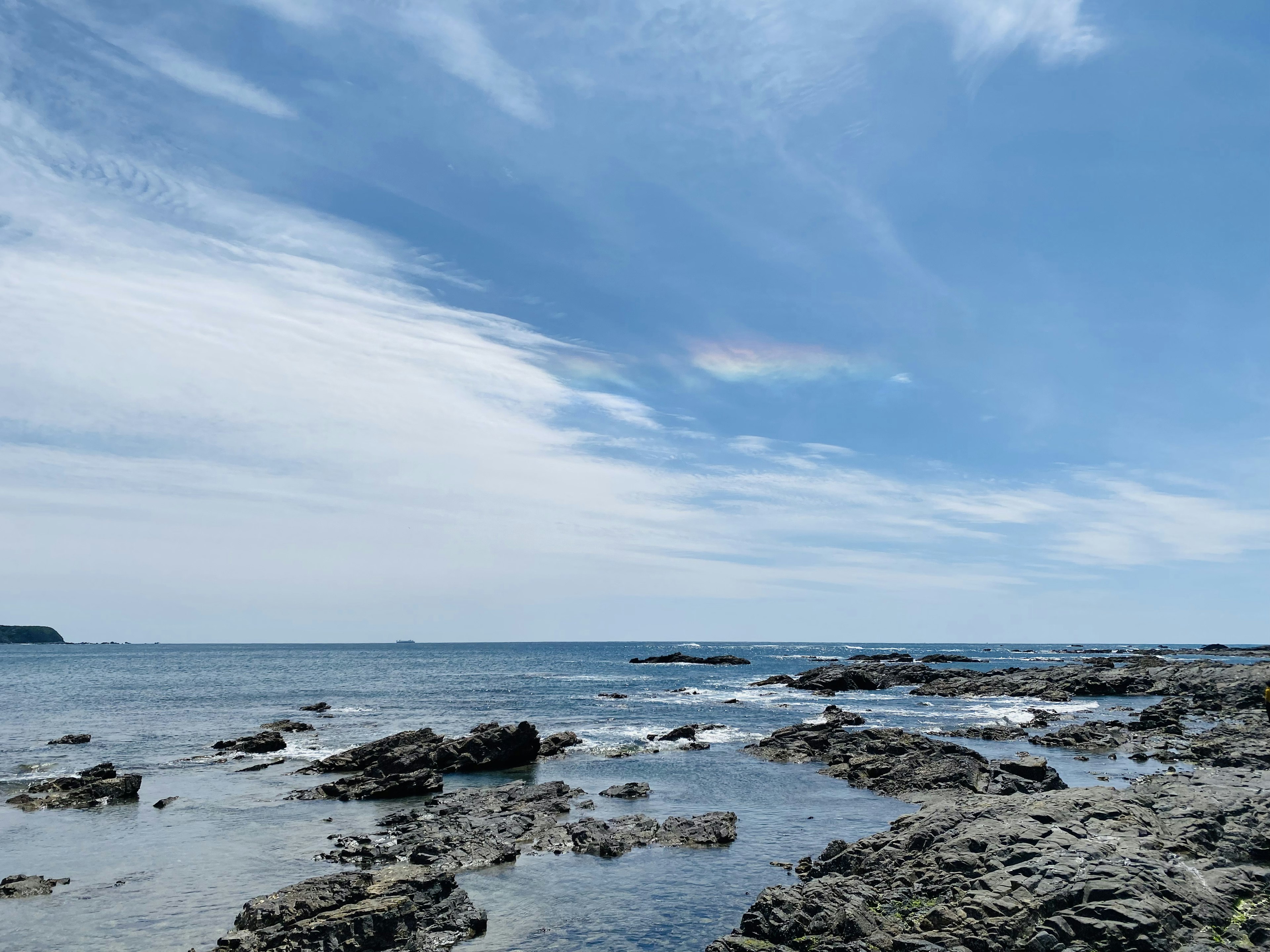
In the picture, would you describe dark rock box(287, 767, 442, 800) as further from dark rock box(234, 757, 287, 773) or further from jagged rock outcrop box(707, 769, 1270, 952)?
jagged rock outcrop box(707, 769, 1270, 952)

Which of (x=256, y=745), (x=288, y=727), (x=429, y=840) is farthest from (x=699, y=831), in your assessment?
(x=288, y=727)

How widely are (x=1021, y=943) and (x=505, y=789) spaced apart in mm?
26128

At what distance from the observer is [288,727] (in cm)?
6525

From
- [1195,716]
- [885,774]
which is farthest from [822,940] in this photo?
[1195,716]

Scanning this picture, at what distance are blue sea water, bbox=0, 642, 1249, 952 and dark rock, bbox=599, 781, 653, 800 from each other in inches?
24.8

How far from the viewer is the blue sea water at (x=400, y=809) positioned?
21.2m

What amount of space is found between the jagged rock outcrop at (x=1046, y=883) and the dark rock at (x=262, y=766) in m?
37.6

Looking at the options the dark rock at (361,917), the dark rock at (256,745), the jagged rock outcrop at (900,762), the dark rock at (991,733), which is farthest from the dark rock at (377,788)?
the dark rock at (991,733)

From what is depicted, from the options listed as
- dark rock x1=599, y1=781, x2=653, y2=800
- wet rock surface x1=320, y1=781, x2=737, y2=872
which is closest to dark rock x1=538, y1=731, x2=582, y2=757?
dark rock x1=599, y1=781, x2=653, y2=800

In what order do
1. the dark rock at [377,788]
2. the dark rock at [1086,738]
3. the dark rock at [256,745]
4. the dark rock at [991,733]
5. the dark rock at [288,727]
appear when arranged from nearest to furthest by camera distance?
1. the dark rock at [377,788]
2. the dark rock at [1086,738]
3. the dark rock at [256,745]
4. the dark rock at [991,733]
5. the dark rock at [288,727]

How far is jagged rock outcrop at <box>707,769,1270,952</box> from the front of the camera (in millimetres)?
16094

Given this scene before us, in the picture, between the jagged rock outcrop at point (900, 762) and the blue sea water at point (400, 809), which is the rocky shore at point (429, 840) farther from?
the jagged rock outcrop at point (900, 762)

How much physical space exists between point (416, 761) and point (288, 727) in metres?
28.4

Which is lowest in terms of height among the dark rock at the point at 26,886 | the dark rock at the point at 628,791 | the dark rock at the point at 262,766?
the dark rock at the point at 262,766
